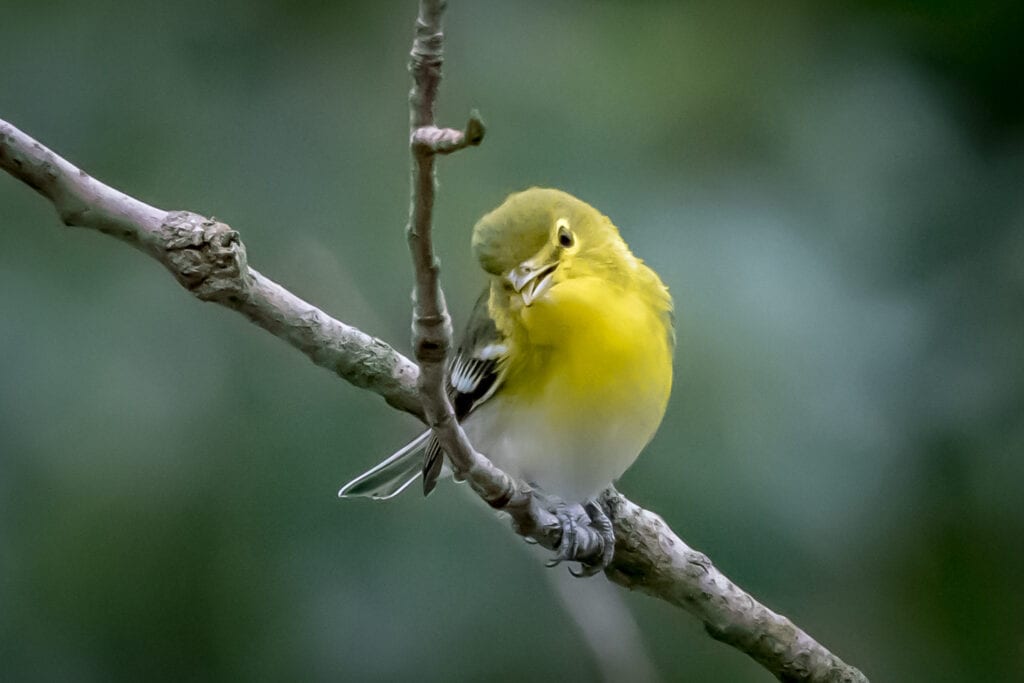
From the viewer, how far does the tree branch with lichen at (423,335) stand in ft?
4.34

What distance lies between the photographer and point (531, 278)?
250cm

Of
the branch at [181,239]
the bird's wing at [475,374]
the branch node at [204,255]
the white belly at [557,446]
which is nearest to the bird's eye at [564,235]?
the bird's wing at [475,374]

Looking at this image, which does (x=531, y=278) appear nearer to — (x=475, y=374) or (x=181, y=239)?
(x=475, y=374)

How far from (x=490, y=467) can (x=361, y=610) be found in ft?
4.43

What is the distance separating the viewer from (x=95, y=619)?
3.30 metres

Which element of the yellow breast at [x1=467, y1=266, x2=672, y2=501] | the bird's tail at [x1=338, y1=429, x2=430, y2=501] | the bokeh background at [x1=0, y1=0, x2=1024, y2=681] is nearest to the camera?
the yellow breast at [x1=467, y1=266, x2=672, y2=501]

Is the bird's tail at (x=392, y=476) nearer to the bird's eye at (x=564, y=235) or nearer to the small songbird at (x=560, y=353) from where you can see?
the small songbird at (x=560, y=353)

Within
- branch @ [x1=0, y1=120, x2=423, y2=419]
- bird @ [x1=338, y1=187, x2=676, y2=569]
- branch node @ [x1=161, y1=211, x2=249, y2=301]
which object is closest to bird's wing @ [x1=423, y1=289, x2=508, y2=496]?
bird @ [x1=338, y1=187, x2=676, y2=569]

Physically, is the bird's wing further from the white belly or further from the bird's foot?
the bird's foot

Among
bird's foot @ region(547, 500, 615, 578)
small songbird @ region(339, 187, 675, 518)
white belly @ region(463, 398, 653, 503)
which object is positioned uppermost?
small songbird @ region(339, 187, 675, 518)

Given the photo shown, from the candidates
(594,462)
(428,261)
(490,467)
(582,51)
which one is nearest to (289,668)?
(594,462)

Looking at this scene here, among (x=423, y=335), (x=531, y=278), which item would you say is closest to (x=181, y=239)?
(x=423, y=335)

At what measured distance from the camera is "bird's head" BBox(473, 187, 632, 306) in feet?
8.29

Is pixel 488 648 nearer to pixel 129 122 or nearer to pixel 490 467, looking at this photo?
Result: pixel 490 467
